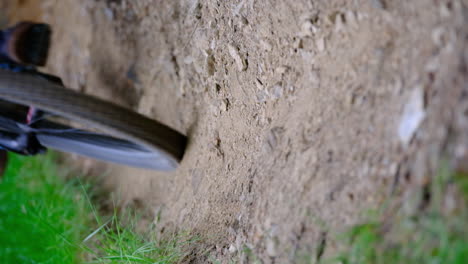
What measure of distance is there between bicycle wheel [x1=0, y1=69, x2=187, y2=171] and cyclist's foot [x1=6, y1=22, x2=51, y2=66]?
1.07ft

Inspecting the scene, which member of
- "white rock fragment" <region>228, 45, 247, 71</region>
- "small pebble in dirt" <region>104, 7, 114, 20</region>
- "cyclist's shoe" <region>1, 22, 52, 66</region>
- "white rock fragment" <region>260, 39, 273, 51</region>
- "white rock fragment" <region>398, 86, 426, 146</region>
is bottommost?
"cyclist's shoe" <region>1, 22, 52, 66</region>

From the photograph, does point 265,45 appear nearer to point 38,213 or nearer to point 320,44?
point 320,44

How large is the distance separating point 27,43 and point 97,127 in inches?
27.5

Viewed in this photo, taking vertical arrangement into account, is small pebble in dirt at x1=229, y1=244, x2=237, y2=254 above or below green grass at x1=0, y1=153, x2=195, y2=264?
above

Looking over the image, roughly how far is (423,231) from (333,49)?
0.45 m

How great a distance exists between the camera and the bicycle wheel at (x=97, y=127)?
1.25 m

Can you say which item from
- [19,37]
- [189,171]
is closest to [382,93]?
[189,171]

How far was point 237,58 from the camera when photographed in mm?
1294

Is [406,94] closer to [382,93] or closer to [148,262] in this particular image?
[382,93]

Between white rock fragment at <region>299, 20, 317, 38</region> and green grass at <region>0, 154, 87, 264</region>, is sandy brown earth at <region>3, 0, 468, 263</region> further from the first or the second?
green grass at <region>0, 154, 87, 264</region>

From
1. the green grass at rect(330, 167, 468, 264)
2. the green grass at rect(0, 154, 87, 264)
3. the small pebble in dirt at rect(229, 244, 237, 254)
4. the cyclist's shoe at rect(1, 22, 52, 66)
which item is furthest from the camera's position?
the green grass at rect(0, 154, 87, 264)

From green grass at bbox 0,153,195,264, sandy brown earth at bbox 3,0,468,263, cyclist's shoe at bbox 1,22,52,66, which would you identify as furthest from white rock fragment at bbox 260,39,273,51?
cyclist's shoe at bbox 1,22,52,66

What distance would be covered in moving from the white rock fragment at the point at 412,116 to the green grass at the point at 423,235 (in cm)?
10

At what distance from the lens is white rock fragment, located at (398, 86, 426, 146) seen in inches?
32.8
